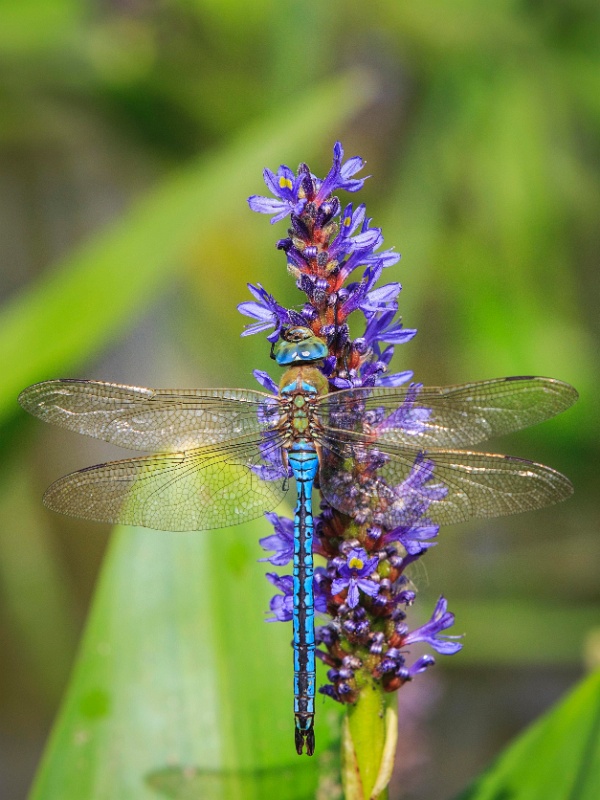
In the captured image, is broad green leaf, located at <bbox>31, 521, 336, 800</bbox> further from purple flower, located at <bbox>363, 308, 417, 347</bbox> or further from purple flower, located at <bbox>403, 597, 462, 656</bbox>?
purple flower, located at <bbox>363, 308, 417, 347</bbox>

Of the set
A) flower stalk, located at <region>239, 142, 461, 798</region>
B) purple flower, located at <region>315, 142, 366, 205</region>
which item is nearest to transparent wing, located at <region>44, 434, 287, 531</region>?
flower stalk, located at <region>239, 142, 461, 798</region>

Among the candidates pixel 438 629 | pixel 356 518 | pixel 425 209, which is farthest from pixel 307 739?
pixel 425 209

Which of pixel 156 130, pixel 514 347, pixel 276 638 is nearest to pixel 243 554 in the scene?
pixel 276 638

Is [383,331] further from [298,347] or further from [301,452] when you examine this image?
[301,452]

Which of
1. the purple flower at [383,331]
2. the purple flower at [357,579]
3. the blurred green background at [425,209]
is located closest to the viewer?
the purple flower at [357,579]

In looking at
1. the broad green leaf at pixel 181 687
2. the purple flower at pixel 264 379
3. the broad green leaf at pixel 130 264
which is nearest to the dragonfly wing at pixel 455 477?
the purple flower at pixel 264 379

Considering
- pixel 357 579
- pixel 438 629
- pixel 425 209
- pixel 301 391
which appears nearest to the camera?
pixel 357 579

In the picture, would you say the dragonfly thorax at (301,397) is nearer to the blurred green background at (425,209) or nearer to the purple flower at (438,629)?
the purple flower at (438,629)

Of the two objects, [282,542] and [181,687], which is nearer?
[282,542]
